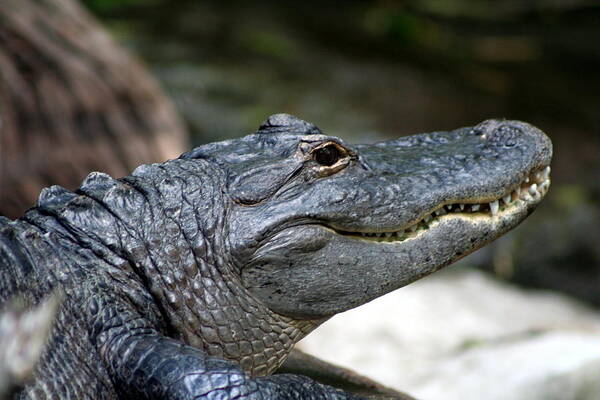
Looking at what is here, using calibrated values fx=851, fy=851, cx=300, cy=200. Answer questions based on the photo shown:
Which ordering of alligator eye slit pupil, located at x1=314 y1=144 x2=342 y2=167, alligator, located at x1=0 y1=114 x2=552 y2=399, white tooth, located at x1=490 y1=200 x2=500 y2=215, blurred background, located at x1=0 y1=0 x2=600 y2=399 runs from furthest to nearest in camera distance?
blurred background, located at x1=0 y1=0 x2=600 y2=399
white tooth, located at x1=490 y1=200 x2=500 y2=215
alligator eye slit pupil, located at x1=314 y1=144 x2=342 y2=167
alligator, located at x1=0 y1=114 x2=552 y2=399

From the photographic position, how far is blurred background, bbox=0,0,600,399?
5523mm

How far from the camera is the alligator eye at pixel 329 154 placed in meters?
2.63

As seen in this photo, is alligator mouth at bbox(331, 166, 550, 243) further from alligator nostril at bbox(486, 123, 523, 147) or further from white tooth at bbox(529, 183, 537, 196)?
alligator nostril at bbox(486, 123, 523, 147)

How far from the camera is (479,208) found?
2.77m

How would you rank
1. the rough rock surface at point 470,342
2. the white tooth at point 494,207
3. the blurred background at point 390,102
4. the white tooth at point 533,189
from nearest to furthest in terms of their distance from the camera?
the white tooth at point 494,207 < the white tooth at point 533,189 < the rough rock surface at point 470,342 < the blurred background at point 390,102

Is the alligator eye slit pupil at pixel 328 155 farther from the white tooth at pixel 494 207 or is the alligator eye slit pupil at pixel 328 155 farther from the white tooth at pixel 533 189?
the white tooth at pixel 533 189

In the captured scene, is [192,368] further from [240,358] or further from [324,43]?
[324,43]

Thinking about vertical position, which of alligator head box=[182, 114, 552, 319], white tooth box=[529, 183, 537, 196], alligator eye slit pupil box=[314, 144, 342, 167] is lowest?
white tooth box=[529, 183, 537, 196]

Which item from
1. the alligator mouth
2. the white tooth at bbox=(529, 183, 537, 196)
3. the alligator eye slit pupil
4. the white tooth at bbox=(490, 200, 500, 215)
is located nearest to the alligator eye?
the alligator eye slit pupil

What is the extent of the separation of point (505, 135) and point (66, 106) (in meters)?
3.62

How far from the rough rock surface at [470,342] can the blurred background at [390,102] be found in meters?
0.02

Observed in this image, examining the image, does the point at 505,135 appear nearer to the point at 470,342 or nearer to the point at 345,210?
the point at 345,210

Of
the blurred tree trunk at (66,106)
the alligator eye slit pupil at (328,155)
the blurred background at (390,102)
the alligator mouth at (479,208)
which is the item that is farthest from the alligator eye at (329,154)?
the blurred tree trunk at (66,106)

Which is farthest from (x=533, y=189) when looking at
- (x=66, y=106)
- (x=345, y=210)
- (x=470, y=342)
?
(x=66, y=106)
